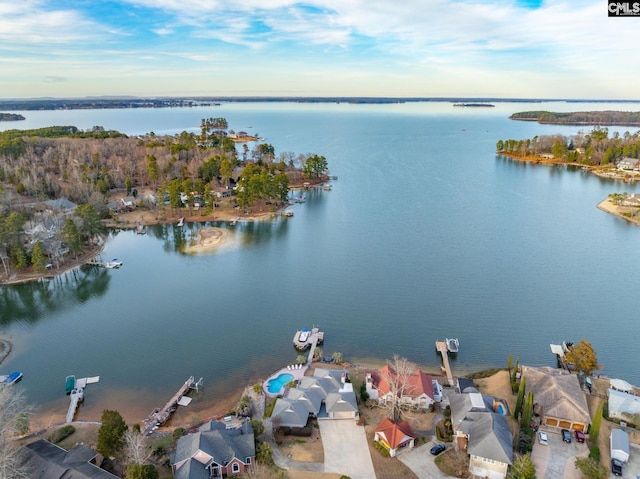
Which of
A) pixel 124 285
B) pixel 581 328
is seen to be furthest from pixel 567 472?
pixel 124 285

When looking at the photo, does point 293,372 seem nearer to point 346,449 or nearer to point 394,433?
point 346,449

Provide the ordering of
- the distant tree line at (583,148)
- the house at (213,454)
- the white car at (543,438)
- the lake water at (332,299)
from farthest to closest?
1. the distant tree line at (583,148)
2. the lake water at (332,299)
3. the white car at (543,438)
4. the house at (213,454)

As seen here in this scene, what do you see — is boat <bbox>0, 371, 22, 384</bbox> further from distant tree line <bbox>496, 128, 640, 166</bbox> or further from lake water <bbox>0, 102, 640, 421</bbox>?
distant tree line <bbox>496, 128, 640, 166</bbox>

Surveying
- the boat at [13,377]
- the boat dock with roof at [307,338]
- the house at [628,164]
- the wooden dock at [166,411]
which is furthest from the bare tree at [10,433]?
the house at [628,164]

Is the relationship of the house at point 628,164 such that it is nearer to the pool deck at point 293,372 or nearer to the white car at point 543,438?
the white car at point 543,438

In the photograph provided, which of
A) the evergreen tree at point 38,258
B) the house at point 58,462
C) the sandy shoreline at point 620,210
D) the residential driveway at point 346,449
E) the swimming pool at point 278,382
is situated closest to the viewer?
the house at point 58,462

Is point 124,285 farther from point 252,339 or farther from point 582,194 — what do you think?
point 582,194

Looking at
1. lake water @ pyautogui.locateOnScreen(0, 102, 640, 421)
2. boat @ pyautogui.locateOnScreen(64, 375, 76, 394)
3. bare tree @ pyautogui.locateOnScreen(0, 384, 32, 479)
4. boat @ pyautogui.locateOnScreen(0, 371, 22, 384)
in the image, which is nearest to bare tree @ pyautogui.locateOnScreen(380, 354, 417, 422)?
lake water @ pyautogui.locateOnScreen(0, 102, 640, 421)
